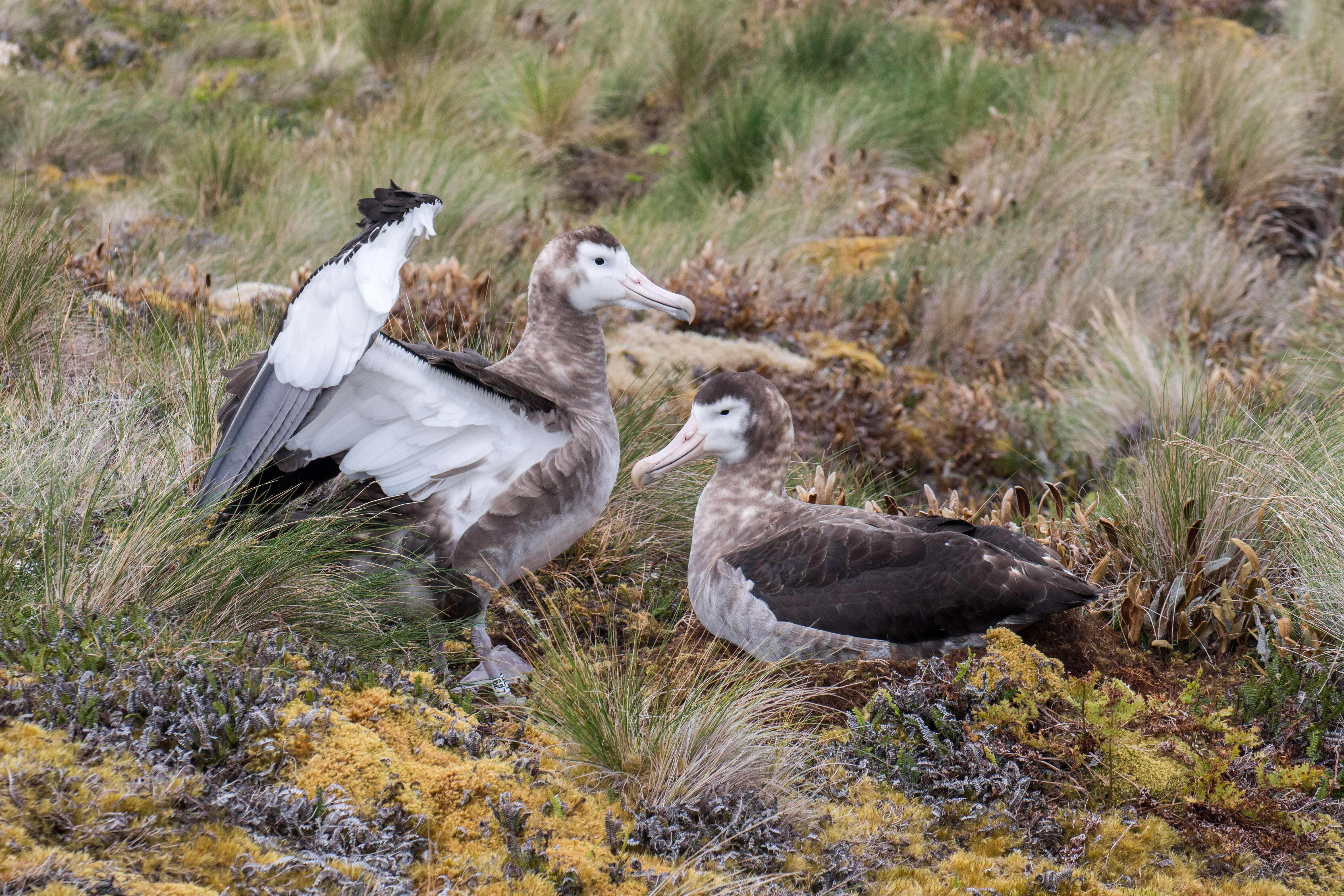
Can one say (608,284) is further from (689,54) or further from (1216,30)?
(1216,30)

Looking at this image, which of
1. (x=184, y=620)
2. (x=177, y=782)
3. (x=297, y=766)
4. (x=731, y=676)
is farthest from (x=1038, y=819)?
(x=184, y=620)

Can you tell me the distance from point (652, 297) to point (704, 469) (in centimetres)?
112

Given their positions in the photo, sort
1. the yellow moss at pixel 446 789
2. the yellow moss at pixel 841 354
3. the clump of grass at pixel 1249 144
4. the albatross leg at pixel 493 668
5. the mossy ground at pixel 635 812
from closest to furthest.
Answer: the mossy ground at pixel 635 812 → the yellow moss at pixel 446 789 → the albatross leg at pixel 493 668 → the yellow moss at pixel 841 354 → the clump of grass at pixel 1249 144

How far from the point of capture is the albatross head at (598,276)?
13.4ft

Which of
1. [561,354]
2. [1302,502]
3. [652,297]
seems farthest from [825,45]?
[1302,502]

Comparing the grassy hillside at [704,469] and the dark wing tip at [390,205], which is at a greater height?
the dark wing tip at [390,205]

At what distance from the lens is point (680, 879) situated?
2.65 metres

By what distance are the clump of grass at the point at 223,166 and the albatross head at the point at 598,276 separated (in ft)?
15.6

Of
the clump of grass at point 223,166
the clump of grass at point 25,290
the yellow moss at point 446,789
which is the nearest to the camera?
the yellow moss at point 446,789

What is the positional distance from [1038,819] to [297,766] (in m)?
1.83

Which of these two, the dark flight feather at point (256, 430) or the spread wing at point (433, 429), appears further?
the spread wing at point (433, 429)

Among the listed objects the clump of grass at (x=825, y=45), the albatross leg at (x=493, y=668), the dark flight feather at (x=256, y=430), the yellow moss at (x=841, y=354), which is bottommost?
the yellow moss at (x=841, y=354)

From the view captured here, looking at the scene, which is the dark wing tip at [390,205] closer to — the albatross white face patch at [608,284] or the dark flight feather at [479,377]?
the dark flight feather at [479,377]

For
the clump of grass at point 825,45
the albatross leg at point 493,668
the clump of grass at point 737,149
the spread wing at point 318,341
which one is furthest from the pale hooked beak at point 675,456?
the clump of grass at point 825,45
